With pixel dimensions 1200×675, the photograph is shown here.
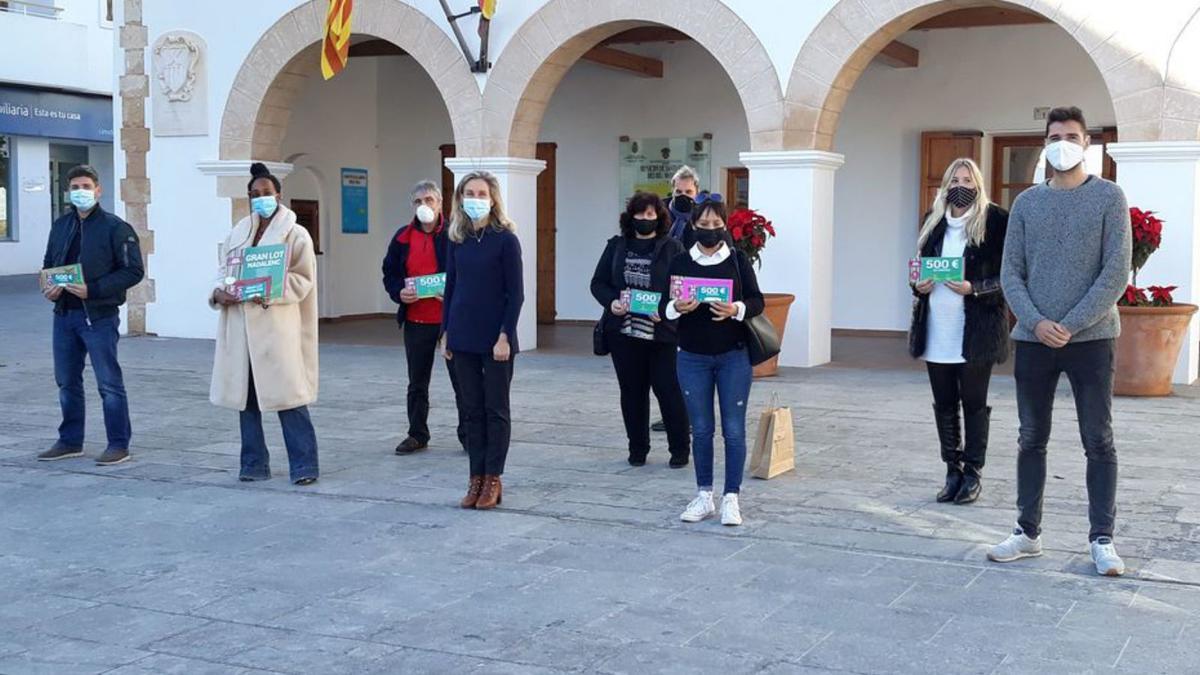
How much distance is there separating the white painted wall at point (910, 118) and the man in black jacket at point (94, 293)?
9595 millimetres

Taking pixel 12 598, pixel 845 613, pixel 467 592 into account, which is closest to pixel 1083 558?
pixel 845 613

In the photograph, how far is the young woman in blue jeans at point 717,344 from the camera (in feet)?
20.7

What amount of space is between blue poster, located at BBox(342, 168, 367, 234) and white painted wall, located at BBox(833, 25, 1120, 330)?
627cm

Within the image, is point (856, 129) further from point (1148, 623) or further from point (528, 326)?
point (1148, 623)

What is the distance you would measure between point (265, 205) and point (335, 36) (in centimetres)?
640

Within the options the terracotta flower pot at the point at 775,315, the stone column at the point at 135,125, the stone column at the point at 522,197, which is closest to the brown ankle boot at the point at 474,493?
the terracotta flower pot at the point at 775,315

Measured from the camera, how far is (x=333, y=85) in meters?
17.7

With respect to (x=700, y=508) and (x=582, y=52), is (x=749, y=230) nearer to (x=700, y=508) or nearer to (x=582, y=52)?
(x=582, y=52)

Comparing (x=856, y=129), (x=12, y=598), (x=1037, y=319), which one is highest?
(x=856, y=129)

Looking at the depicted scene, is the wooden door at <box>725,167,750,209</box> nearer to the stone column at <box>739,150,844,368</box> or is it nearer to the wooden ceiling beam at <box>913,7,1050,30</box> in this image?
the wooden ceiling beam at <box>913,7,1050,30</box>

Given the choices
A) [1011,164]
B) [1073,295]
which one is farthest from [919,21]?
[1073,295]

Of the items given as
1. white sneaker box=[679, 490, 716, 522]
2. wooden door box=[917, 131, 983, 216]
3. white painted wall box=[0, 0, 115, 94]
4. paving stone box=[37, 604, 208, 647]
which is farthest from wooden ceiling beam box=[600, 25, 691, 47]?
white painted wall box=[0, 0, 115, 94]

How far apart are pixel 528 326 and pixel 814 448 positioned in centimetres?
616

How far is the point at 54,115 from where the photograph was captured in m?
26.8
